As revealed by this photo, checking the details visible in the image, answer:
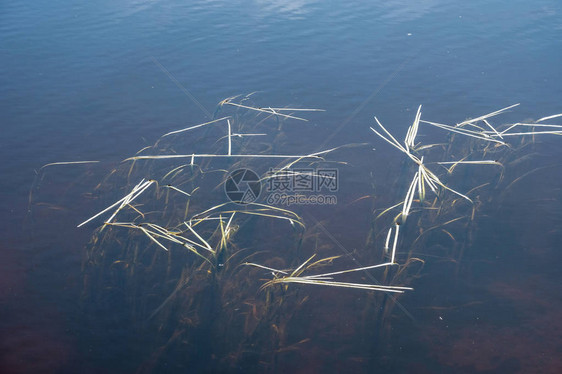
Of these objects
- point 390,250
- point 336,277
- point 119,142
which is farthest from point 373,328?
point 119,142

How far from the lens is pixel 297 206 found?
11.1 feet

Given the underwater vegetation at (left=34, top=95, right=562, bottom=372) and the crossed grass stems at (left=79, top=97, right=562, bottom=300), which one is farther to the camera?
the crossed grass stems at (left=79, top=97, right=562, bottom=300)

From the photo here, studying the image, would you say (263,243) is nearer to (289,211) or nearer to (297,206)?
(289,211)

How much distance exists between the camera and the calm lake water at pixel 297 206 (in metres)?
2.46

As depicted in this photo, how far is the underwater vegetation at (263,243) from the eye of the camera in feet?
8.27

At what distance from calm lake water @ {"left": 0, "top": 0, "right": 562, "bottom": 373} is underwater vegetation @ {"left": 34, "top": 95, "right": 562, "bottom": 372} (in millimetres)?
18

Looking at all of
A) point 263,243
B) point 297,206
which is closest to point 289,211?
point 297,206

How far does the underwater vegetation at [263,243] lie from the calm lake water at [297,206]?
0.02m

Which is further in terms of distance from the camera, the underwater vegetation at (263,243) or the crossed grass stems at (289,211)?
the crossed grass stems at (289,211)

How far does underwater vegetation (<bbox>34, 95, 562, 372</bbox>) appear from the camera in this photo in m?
2.52

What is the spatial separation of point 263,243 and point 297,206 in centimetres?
48

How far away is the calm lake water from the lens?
2.46 meters

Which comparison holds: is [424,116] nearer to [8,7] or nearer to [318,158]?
[318,158]

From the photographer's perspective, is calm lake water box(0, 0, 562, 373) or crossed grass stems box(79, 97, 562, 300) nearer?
calm lake water box(0, 0, 562, 373)
